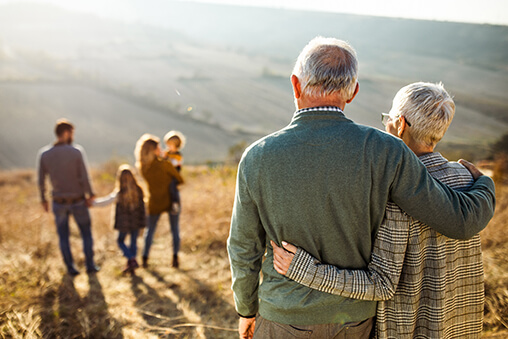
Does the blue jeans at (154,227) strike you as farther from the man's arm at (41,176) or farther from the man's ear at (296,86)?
the man's ear at (296,86)

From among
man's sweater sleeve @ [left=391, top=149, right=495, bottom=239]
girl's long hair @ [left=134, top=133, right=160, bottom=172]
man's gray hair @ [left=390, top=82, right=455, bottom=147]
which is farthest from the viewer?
girl's long hair @ [left=134, top=133, right=160, bottom=172]

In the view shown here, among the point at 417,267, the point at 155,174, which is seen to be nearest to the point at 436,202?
the point at 417,267

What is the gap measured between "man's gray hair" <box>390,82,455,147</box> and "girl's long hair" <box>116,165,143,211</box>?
332 centimetres

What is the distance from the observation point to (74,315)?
10.4 feet

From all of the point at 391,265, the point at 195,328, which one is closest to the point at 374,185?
the point at 391,265

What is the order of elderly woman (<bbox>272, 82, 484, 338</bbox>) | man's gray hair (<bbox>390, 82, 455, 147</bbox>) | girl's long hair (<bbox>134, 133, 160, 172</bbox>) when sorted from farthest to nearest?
girl's long hair (<bbox>134, 133, 160, 172</bbox>) → man's gray hair (<bbox>390, 82, 455, 147</bbox>) → elderly woman (<bbox>272, 82, 484, 338</bbox>)

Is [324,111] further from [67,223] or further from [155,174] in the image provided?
[67,223]

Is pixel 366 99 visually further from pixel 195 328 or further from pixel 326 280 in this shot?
pixel 326 280

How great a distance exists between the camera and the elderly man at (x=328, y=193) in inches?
46.8

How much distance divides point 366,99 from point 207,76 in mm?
27267

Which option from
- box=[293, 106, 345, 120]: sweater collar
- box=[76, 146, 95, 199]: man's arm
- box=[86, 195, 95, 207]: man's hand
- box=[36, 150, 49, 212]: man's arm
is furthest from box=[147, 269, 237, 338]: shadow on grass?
box=[293, 106, 345, 120]: sweater collar

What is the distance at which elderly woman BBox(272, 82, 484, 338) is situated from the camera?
4.22 ft

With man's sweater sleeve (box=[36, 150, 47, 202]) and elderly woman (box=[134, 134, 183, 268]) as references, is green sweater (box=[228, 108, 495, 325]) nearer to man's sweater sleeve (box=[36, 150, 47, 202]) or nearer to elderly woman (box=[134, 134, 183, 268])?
elderly woman (box=[134, 134, 183, 268])

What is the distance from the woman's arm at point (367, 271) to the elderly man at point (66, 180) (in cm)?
349
